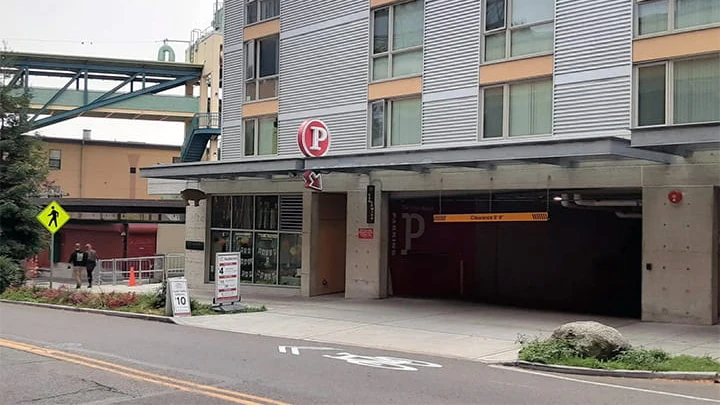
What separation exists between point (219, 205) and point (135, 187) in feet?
106

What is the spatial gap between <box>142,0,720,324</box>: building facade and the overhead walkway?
2062 centimetres

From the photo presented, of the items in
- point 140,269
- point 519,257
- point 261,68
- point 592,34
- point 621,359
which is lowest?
point 140,269

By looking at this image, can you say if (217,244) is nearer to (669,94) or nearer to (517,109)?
(517,109)

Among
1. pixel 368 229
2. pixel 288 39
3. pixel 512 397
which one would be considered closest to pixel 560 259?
pixel 368 229

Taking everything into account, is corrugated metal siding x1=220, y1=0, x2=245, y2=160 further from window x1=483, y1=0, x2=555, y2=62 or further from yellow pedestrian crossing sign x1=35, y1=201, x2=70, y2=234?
window x1=483, y1=0, x2=555, y2=62

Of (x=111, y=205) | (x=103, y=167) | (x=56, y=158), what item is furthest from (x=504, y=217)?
(x=56, y=158)

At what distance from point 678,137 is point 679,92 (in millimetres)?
3172

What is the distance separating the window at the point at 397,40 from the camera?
69.3ft

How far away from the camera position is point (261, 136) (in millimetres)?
25953

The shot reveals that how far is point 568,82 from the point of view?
17.7 m

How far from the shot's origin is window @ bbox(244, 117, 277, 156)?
2547cm

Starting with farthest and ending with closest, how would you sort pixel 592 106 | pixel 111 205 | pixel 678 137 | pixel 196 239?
pixel 111 205, pixel 196 239, pixel 592 106, pixel 678 137

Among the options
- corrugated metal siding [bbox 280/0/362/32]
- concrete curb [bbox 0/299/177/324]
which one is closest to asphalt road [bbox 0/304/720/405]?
concrete curb [bbox 0/299/177/324]

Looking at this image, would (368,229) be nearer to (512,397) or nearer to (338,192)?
(338,192)
